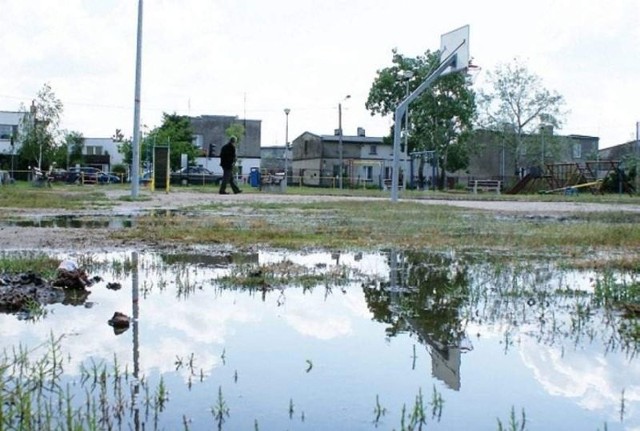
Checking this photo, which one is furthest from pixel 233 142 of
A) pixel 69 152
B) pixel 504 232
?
pixel 69 152

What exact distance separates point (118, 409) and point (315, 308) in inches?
90.0

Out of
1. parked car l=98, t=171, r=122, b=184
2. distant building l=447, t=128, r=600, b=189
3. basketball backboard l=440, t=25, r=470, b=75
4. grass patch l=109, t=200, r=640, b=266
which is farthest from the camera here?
distant building l=447, t=128, r=600, b=189

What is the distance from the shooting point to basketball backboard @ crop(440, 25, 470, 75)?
76.4ft

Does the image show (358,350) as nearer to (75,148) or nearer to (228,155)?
(228,155)

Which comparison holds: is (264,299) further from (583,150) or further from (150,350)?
(583,150)

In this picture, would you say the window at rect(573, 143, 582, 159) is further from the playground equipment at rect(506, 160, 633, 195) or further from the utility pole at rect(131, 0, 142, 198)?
the utility pole at rect(131, 0, 142, 198)

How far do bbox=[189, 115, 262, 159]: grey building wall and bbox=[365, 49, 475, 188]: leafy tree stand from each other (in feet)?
95.9

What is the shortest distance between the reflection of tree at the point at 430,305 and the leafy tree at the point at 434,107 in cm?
6303

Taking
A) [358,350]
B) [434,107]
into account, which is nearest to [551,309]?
[358,350]

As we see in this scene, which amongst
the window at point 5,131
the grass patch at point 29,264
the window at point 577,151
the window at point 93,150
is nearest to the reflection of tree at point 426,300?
the grass patch at point 29,264

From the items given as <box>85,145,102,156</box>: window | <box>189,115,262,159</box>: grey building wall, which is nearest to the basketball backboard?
<box>189,115,262,159</box>: grey building wall

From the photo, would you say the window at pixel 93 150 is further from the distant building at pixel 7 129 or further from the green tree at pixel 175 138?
the green tree at pixel 175 138

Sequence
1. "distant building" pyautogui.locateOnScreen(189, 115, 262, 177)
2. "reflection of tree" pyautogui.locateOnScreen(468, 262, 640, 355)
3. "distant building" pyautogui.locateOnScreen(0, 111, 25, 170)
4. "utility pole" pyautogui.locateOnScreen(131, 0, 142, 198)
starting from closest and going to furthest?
"reflection of tree" pyautogui.locateOnScreen(468, 262, 640, 355) → "utility pole" pyautogui.locateOnScreen(131, 0, 142, 198) → "distant building" pyautogui.locateOnScreen(0, 111, 25, 170) → "distant building" pyautogui.locateOnScreen(189, 115, 262, 177)

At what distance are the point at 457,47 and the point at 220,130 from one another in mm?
81059
